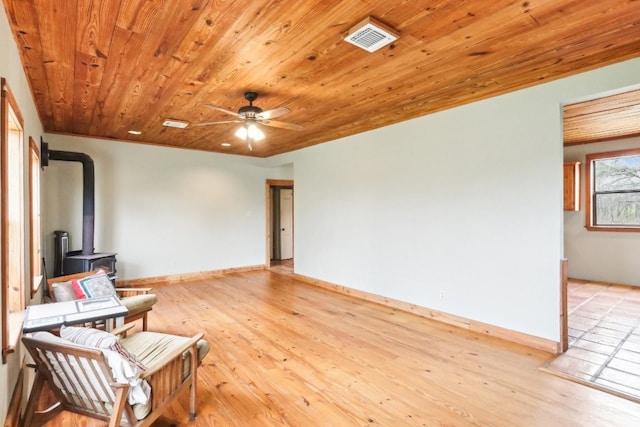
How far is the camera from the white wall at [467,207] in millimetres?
3223

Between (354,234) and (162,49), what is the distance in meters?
3.78

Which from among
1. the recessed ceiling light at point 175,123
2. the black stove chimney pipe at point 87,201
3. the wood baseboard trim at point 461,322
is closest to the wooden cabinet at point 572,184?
the wood baseboard trim at point 461,322

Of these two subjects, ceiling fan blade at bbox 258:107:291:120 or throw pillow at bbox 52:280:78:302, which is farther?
ceiling fan blade at bbox 258:107:291:120

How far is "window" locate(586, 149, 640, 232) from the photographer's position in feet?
18.7

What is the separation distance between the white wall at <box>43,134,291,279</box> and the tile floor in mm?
5905

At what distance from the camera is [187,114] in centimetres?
422

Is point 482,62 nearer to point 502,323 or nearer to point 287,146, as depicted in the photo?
point 502,323

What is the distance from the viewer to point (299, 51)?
8.33 ft

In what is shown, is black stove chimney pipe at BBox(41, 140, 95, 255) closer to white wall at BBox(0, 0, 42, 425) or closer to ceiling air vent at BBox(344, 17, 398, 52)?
white wall at BBox(0, 0, 42, 425)

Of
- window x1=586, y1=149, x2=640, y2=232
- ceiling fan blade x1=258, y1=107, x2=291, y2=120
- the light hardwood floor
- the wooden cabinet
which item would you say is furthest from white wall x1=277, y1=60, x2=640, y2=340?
window x1=586, y1=149, x2=640, y2=232

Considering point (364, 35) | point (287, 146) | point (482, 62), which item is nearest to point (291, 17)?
point (364, 35)

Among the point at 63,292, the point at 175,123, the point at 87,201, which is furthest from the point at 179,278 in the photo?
the point at 63,292

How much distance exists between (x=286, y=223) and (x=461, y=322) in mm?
5842

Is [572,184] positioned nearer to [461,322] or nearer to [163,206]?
[461,322]
